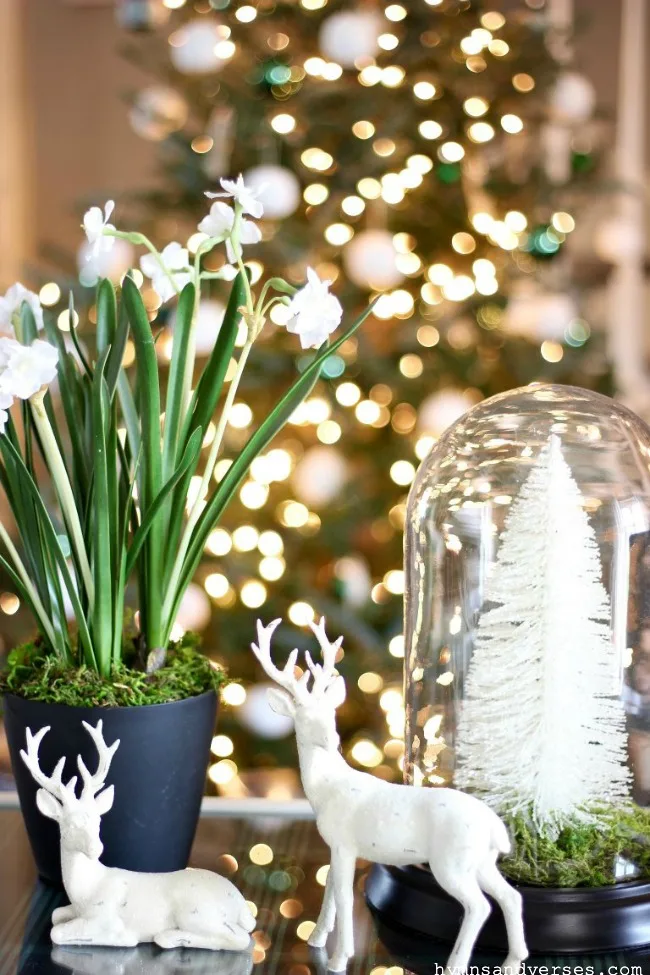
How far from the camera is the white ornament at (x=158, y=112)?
223 cm

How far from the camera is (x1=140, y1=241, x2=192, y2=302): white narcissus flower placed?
0.81 m

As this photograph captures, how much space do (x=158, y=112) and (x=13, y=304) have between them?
154 centimetres

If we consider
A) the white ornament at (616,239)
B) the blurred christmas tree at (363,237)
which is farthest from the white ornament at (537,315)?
the white ornament at (616,239)

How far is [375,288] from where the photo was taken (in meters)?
2.13

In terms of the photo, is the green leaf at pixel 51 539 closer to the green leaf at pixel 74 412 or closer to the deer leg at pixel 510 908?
the green leaf at pixel 74 412

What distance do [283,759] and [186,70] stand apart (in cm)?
126

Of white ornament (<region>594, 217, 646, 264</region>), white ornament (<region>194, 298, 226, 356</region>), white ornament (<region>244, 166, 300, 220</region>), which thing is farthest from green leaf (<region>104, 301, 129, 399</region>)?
white ornament (<region>594, 217, 646, 264</region>)

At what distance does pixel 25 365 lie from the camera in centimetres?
71

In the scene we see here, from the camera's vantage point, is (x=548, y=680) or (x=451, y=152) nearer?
(x=548, y=680)

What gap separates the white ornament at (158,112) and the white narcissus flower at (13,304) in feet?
4.86

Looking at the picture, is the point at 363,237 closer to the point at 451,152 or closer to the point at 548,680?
the point at 451,152

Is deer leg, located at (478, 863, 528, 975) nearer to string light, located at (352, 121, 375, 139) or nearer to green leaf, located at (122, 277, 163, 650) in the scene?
green leaf, located at (122, 277, 163, 650)

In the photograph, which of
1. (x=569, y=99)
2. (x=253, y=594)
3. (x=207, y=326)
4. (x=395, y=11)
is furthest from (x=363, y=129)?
(x=253, y=594)

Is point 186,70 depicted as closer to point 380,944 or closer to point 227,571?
point 227,571
